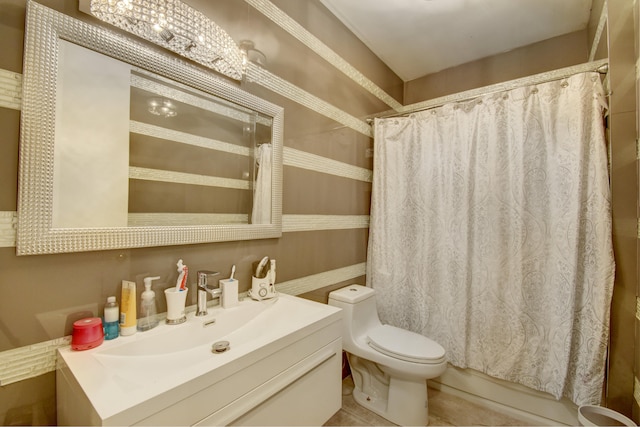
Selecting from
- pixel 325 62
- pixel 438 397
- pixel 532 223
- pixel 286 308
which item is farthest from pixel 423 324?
pixel 325 62

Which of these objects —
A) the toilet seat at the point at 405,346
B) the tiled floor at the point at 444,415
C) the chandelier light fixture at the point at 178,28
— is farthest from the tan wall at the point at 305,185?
the tiled floor at the point at 444,415

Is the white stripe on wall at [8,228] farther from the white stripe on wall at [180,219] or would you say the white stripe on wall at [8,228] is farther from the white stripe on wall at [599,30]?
the white stripe on wall at [599,30]

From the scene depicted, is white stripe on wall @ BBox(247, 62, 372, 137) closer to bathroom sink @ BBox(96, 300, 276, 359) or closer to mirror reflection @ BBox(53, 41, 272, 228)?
mirror reflection @ BBox(53, 41, 272, 228)

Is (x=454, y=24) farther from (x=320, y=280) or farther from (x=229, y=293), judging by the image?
(x=229, y=293)

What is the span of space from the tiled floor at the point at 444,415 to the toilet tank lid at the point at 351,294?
68 cm

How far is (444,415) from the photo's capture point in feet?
5.69

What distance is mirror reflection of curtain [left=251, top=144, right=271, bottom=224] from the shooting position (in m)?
1.42

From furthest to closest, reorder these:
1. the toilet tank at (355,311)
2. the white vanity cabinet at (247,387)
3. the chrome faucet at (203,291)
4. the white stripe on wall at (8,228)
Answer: the toilet tank at (355,311) < the chrome faucet at (203,291) < the white stripe on wall at (8,228) < the white vanity cabinet at (247,387)

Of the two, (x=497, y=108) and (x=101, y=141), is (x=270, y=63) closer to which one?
(x=101, y=141)

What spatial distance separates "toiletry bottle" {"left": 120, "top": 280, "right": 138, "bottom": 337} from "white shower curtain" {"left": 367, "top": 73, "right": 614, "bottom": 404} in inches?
63.3

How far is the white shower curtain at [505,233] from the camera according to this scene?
1.47 metres

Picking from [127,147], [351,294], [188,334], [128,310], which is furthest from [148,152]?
[351,294]

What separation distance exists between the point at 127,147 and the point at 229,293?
68 cm

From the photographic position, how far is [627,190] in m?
1.35
